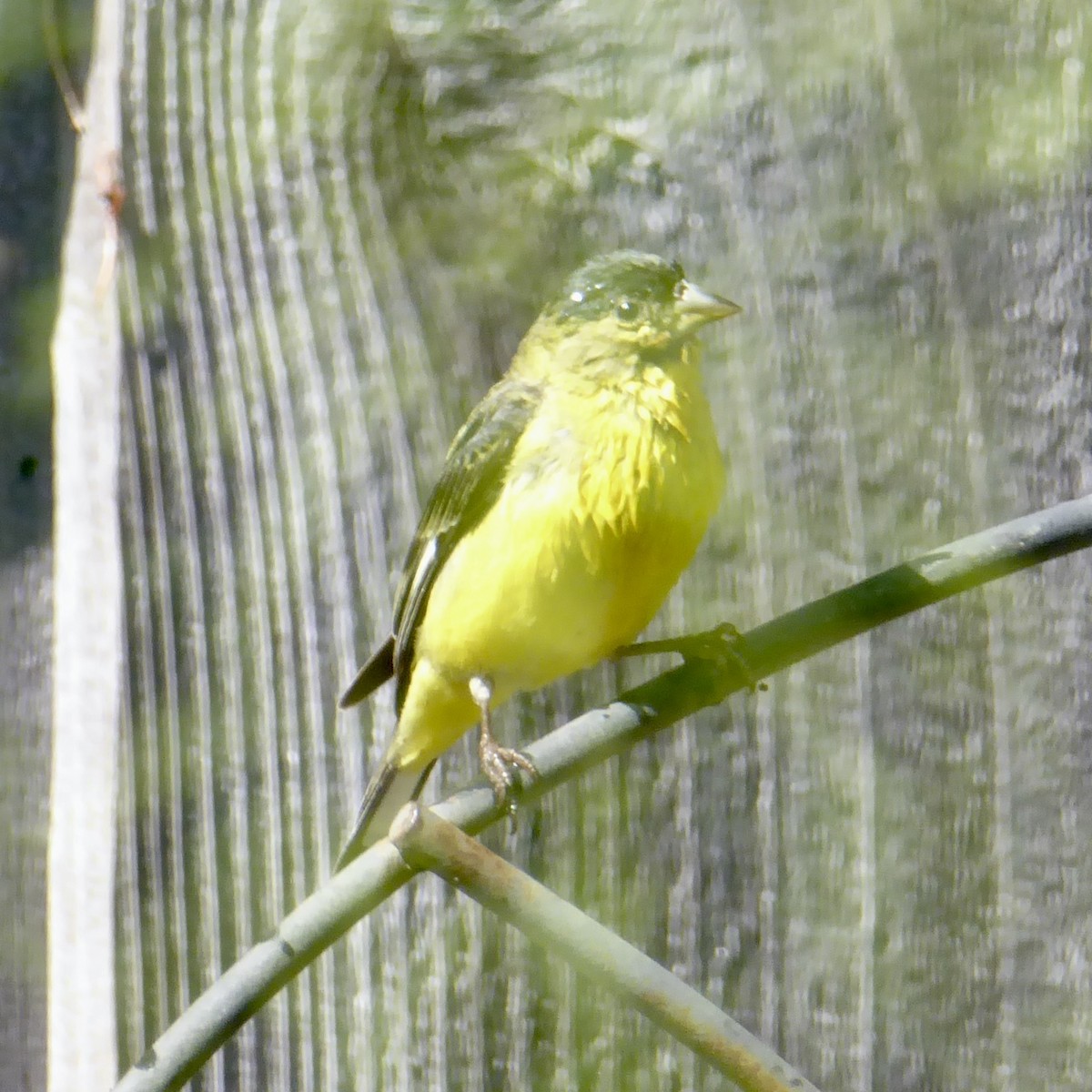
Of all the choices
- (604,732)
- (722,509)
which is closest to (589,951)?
(604,732)

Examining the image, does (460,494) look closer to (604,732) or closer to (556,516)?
(556,516)

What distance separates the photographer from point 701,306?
3.40ft

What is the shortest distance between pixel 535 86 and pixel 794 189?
19cm

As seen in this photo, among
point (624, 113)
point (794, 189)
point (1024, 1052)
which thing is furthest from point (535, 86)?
point (1024, 1052)

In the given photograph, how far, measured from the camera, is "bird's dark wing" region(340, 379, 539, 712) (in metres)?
1.03

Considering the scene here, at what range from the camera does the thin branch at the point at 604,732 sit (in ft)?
2.35

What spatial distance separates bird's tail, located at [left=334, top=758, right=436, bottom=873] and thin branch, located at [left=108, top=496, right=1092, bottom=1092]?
9.9 inches

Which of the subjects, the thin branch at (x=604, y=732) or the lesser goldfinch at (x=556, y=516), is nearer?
the thin branch at (x=604, y=732)

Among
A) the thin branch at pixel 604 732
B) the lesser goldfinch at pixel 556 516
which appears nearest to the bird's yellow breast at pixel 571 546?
the lesser goldfinch at pixel 556 516

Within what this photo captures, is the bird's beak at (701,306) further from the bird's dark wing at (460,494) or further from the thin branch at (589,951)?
the thin branch at (589,951)

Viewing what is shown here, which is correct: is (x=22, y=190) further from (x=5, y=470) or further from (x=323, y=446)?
(x=323, y=446)

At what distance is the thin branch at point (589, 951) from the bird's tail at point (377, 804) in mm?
350

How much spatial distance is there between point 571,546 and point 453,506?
9cm

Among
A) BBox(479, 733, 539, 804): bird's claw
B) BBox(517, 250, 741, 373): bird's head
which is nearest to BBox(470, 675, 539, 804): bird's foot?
BBox(479, 733, 539, 804): bird's claw
